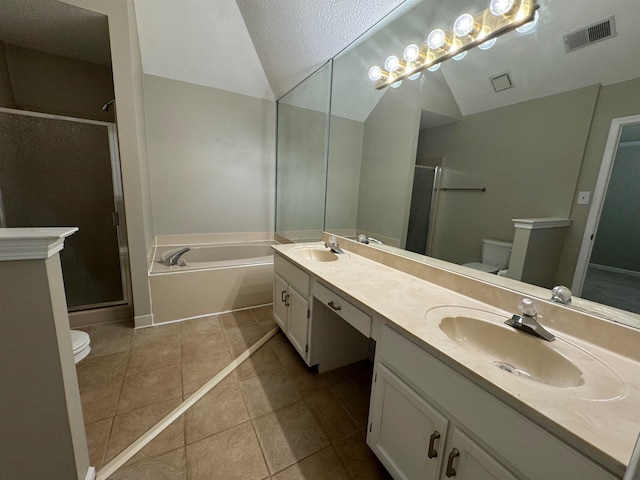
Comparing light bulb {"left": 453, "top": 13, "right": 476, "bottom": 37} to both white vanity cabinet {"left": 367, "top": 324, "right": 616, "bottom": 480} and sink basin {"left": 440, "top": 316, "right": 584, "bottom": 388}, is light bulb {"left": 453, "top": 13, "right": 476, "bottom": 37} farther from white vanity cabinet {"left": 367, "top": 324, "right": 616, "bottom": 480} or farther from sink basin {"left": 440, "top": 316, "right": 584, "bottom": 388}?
white vanity cabinet {"left": 367, "top": 324, "right": 616, "bottom": 480}

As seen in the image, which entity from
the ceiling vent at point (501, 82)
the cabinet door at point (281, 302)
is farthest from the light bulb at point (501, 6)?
the cabinet door at point (281, 302)

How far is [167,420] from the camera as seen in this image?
1.31m

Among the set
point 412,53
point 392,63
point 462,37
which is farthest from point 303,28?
point 462,37

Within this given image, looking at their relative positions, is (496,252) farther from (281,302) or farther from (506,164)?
(281,302)

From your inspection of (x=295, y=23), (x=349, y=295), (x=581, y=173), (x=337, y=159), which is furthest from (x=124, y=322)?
(x=581, y=173)

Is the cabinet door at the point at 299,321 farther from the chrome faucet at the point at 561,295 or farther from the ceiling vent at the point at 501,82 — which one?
the ceiling vent at the point at 501,82

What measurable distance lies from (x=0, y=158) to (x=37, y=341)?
2240 millimetres

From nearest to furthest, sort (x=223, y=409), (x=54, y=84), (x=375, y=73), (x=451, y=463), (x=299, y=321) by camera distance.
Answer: (x=451, y=463) < (x=223, y=409) < (x=299, y=321) < (x=375, y=73) < (x=54, y=84)

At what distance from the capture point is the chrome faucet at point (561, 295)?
93 centimetres

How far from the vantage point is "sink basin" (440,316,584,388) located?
0.79m

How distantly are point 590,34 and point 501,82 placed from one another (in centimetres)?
29

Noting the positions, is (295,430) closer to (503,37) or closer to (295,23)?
(503,37)

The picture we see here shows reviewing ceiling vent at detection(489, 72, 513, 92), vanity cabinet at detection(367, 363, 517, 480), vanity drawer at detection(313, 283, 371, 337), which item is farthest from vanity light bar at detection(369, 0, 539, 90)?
vanity cabinet at detection(367, 363, 517, 480)

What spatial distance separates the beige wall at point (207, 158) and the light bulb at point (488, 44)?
8.14 ft
